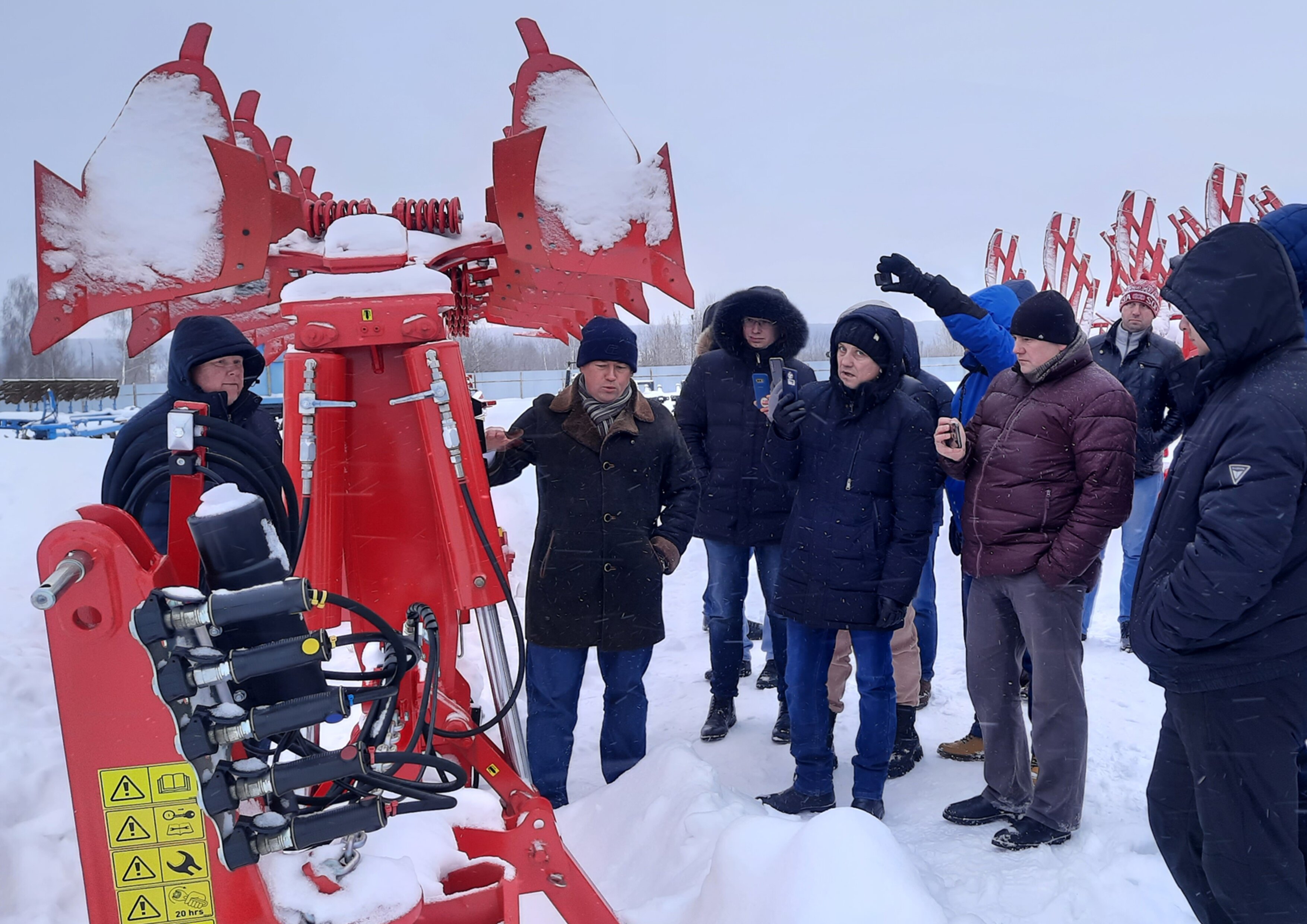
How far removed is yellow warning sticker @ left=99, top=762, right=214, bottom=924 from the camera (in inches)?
58.4

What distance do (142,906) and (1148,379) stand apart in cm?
520

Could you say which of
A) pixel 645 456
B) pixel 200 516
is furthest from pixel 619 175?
pixel 200 516

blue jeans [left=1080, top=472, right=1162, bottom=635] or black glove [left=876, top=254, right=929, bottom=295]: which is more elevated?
black glove [left=876, top=254, right=929, bottom=295]

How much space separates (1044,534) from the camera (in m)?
3.08

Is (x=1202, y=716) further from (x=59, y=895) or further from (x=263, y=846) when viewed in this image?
(x=59, y=895)

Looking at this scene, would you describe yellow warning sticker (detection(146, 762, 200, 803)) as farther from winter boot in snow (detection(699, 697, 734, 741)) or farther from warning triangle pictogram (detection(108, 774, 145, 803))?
winter boot in snow (detection(699, 697, 734, 741))

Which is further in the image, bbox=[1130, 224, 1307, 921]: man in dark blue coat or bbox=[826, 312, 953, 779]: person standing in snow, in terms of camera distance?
bbox=[826, 312, 953, 779]: person standing in snow

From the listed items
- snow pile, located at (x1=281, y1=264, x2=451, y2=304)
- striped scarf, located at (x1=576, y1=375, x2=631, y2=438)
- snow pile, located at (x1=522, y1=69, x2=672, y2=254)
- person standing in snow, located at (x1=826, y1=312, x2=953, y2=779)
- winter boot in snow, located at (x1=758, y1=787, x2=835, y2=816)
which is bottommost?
winter boot in snow, located at (x1=758, y1=787, x2=835, y2=816)

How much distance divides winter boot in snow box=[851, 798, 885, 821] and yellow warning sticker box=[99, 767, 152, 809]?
2.66m

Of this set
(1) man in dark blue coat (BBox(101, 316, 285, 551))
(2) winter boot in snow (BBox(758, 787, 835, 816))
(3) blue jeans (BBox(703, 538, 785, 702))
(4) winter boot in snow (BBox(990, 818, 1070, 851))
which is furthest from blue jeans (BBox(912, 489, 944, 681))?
(1) man in dark blue coat (BBox(101, 316, 285, 551))

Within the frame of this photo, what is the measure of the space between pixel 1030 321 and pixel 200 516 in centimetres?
279

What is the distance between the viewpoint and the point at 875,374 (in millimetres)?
3320

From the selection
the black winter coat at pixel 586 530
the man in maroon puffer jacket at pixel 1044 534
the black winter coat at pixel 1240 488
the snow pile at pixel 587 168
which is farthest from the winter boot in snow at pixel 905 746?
the snow pile at pixel 587 168

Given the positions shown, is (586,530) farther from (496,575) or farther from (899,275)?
(899,275)
